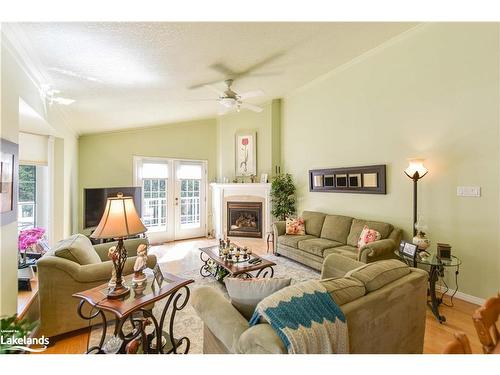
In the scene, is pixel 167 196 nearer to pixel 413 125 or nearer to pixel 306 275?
pixel 306 275

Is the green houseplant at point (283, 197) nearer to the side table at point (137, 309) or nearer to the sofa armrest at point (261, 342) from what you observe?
the side table at point (137, 309)

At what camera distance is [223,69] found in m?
3.22

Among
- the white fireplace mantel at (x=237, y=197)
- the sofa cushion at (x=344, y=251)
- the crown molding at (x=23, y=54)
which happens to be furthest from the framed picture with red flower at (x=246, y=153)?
the crown molding at (x=23, y=54)

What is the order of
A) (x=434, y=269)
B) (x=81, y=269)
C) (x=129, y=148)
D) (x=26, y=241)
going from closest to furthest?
(x=81, y=269)
(x=434, y=269)
(x=26, y=241)
(x=129, y=148)

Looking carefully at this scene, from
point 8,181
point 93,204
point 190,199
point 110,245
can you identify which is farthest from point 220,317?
point 190,199

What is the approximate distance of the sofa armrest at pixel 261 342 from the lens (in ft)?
3.52

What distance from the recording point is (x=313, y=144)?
509cm

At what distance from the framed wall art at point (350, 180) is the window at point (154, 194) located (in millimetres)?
3538

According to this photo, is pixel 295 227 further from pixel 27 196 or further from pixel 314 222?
pixel 27 196

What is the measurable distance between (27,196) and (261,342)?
13.7 feet

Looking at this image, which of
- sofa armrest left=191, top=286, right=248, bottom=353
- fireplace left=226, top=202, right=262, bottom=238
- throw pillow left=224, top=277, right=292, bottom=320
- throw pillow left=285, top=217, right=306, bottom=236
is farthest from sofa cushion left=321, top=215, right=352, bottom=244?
sofa armrest left=191, top=286, right=248, bottom=353

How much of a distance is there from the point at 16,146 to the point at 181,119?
12.8ft

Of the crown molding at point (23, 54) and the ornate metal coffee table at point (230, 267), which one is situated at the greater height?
the crown molding at point (23, 54)

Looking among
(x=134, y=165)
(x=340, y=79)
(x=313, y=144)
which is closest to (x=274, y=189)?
(x=313, y=144)
